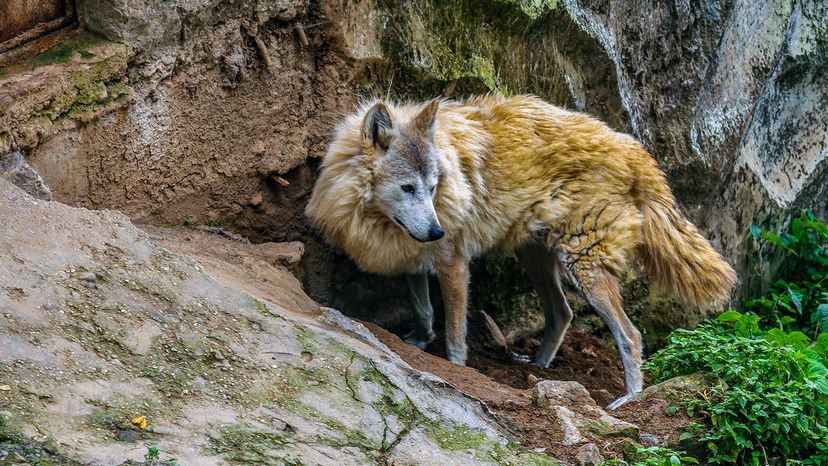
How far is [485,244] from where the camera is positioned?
23.0 feet

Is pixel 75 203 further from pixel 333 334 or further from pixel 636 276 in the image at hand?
pixel 636 276

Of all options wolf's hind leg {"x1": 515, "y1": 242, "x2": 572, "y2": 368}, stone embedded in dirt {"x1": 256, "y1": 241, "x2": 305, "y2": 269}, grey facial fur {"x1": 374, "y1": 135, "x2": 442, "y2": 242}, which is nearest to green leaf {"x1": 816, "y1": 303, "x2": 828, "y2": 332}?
wolf's hind leg {"x1": 515, "y1": 242, "x2": 572, "y2": 368}

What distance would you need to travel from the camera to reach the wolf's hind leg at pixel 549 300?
7.66 meters

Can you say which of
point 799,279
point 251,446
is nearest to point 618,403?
point 251,446

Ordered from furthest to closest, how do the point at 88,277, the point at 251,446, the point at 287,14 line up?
1. the point at 287,14
2. the point at 88,277
3. the point at 251,446

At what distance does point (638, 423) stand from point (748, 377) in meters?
0.71

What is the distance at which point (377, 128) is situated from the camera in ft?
21.4

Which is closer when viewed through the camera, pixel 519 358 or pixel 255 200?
pixel 255 200

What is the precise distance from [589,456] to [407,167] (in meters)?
2.45

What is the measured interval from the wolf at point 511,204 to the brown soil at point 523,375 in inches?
25.2

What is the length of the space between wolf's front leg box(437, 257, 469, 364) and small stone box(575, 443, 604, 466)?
199 centimetres

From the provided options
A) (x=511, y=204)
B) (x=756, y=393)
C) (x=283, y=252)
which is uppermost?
(x=511, y=204)

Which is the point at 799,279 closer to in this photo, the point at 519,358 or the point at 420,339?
the point at 519,358

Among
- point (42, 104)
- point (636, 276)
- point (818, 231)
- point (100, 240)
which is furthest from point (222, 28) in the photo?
point (818, 231)
